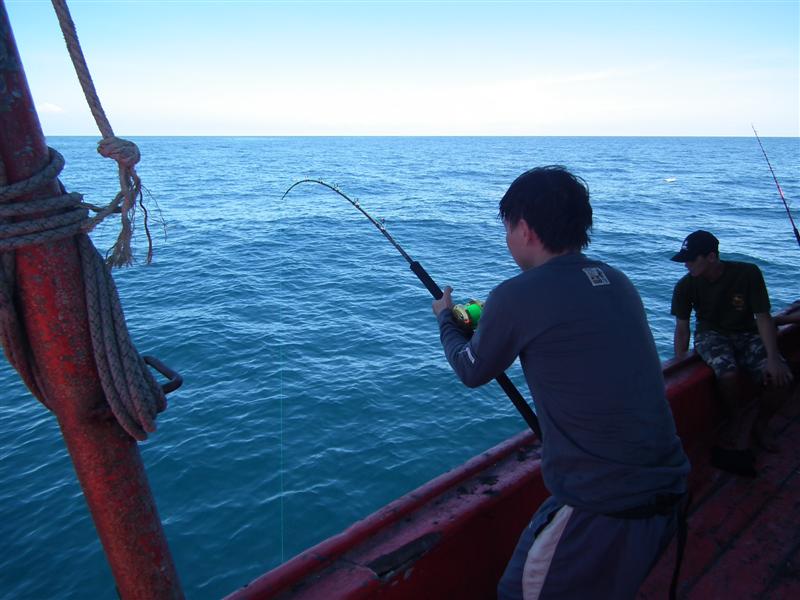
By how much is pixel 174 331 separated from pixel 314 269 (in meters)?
6.39

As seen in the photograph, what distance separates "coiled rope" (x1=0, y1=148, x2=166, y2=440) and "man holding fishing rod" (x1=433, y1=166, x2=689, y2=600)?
3.23ft

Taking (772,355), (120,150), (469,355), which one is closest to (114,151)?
(120,150)

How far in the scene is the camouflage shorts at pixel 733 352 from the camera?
3951 mm

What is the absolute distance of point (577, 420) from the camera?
5.22 ft

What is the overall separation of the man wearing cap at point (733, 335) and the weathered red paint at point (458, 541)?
45 centimetres

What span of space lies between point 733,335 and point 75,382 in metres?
4.38

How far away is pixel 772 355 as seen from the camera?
388 cm

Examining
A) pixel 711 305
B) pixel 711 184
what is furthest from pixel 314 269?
pixel 711 184

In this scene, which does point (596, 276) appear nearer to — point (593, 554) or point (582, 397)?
point (582, 397)

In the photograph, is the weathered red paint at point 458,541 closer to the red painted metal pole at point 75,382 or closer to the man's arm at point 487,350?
the red painted metal pole at point 75,382

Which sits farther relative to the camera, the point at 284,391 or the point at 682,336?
the point at 284,391

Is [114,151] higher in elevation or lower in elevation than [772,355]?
higher

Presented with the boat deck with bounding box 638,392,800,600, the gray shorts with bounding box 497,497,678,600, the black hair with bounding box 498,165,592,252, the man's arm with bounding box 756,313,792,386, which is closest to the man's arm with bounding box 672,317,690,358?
the man's arm with bounding box 756,313,792,386

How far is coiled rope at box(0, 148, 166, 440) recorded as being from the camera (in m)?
1.40
